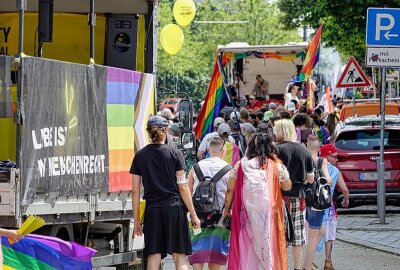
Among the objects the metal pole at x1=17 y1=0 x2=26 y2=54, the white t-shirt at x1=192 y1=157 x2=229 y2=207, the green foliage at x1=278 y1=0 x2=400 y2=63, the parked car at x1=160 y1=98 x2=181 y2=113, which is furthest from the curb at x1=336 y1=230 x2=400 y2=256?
the parked car at x1=160 y1=98 x2=181 y2=113

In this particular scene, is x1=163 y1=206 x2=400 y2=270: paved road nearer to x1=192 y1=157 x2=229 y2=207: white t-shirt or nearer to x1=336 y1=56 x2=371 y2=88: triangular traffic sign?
x1=192 y1=157 x2=229 y2=207: white t-shirt

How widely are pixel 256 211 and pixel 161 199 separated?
4.03 feet

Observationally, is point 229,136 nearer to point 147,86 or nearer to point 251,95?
point 147,86

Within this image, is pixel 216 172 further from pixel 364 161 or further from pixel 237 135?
pixel 364 161

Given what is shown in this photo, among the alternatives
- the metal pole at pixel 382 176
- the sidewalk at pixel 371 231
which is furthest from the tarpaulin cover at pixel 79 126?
the metal pole at pixel 382 176

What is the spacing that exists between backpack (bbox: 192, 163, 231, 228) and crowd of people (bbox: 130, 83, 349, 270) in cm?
1

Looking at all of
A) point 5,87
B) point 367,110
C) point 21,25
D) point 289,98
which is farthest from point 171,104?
point 5,87

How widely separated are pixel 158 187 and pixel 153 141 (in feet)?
1.49

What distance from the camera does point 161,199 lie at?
1250 centimetres

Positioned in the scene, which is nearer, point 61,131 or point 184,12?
point 61,131

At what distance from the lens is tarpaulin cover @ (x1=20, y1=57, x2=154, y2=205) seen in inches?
439

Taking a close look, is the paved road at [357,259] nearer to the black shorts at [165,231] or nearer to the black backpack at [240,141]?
the black backpack at [240,141]

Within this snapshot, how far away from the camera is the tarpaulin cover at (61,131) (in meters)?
11.1

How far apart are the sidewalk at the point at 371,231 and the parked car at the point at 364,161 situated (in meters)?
0.55
